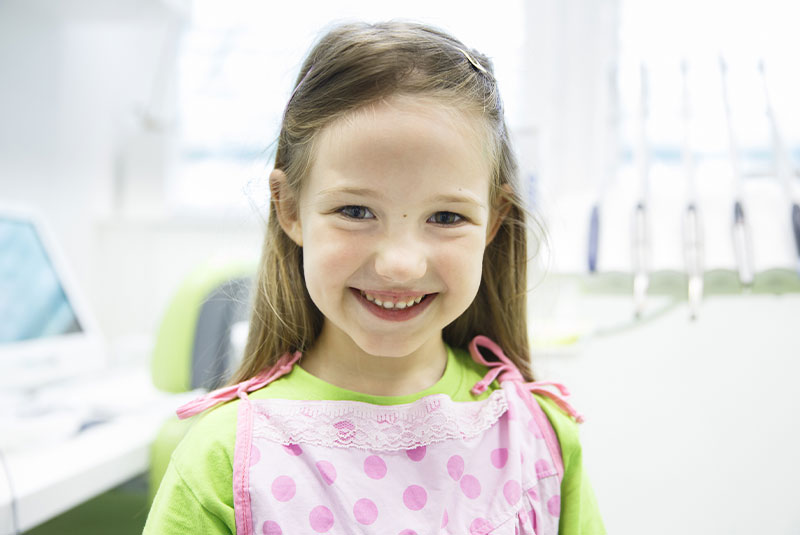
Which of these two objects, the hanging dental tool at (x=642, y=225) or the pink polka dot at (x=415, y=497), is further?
the hanging dental tool at (x=642, y=225)

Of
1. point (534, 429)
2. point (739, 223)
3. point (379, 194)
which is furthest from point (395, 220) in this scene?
point (739, 223)

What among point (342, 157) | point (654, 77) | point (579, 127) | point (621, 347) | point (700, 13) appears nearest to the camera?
point (342, 157)

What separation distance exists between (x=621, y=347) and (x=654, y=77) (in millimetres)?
308

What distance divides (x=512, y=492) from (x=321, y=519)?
15cm

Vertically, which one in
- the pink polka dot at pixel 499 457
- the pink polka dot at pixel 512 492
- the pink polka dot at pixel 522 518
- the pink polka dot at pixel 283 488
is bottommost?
the pink polka dot at pixel 522 518

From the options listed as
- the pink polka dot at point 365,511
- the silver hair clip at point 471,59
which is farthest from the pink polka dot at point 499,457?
the silver hair clip at point 471,59

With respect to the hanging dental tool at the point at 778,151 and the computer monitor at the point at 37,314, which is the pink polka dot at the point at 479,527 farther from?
the computer monitor at the point at 37,314

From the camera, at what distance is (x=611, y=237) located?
0.68 m

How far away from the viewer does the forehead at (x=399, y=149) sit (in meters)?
0.48

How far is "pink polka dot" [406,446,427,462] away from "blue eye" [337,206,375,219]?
0.62 feet

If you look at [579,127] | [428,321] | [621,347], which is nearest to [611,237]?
[621,347]

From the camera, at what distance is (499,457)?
1.79 ft

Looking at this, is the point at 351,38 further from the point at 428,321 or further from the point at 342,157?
the point at 428,321

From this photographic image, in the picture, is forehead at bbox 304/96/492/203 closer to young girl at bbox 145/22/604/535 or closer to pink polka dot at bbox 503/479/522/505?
young girl at bbox 145/22/604/535
